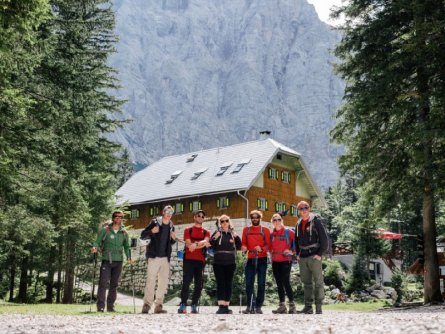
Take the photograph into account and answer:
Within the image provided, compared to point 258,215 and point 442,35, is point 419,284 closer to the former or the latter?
point 442,35

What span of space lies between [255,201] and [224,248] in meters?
31.2

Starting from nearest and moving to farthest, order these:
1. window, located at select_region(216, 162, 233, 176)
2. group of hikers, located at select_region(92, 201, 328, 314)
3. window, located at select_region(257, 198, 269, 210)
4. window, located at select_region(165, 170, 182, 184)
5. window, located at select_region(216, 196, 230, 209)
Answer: group of hikers, located at select_region(92, 201, 328, 314) → window, located at select_region(216, 196, 230, 209) → window, located at select_region(257, 198, 269, 210) → window, located at select_region(216, 162, 233, 176) → window, located at select_region(165, 170, 182, 184)

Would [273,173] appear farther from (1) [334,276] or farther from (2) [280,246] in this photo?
(2) [280,246]

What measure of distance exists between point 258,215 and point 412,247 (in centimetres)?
5169

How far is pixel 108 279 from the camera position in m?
12.6

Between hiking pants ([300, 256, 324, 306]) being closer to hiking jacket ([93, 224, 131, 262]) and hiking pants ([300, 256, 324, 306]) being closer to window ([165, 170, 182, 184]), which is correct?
Answer: hiking jacket ([93, 224, 131, 262])

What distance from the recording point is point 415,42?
641 inches

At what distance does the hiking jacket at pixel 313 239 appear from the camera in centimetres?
1148

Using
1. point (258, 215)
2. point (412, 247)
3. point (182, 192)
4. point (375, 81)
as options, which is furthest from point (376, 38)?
point (412, 247)

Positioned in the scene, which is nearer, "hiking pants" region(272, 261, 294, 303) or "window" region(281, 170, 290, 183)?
"hiking pants" region(272, 261, 294, 303)

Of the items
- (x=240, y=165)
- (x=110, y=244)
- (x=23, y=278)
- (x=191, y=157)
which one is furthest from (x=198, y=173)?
(x=110, y=244)

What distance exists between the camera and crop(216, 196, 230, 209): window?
141 ft

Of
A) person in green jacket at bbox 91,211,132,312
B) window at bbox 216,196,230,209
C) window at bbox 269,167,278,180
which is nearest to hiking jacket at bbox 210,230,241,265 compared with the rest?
person in green jacket at bbox 91,211,132,312

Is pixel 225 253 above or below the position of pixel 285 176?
below
